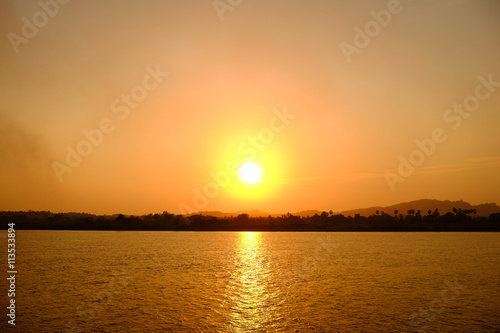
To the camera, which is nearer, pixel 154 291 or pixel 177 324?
pixel 177 324

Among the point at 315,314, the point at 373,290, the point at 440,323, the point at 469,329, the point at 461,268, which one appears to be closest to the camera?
the point at 469,329

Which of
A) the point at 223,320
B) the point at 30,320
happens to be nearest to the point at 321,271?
the point at 223,320

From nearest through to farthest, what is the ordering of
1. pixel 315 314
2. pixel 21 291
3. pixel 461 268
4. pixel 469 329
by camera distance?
pixel 469 329 → pixel 315 314 → pixel 21 291 → pixel 461 268

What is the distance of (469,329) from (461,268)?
169 feet

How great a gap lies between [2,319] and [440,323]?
37.3 metres

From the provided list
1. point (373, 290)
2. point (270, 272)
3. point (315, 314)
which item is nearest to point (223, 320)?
point (315, 314)

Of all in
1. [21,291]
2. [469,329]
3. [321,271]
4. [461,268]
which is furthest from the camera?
[461,268]

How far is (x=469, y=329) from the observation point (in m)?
30.0

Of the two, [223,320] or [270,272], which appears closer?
[223,320]

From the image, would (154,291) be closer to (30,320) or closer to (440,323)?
(30,320)

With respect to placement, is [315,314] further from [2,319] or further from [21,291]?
[21,291]

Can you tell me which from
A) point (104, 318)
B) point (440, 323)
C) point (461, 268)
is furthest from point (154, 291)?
point (461, 268)

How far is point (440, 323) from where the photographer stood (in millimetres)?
32062

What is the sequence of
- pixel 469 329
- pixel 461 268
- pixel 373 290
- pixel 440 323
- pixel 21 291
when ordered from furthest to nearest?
pixel 461 268 < pixel 373 290 < pixel 21 291 < pixel 440 323 < pixel 469 329
